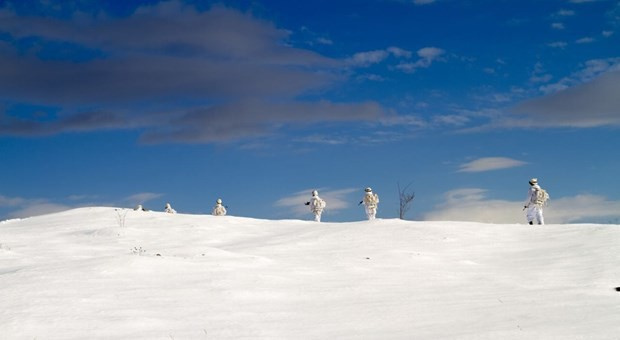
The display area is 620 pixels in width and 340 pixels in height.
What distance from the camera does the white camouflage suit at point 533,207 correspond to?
22.1 meters

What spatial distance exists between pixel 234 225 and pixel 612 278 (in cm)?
1145

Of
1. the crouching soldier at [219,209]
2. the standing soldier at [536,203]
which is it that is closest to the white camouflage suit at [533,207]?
the standing soldier at [536,203]

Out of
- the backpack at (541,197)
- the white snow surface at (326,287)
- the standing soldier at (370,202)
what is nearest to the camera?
the white snow surface at (326,287)

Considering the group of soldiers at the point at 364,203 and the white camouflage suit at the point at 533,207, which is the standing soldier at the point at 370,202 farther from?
the white camouflage suit at the point at 533,207

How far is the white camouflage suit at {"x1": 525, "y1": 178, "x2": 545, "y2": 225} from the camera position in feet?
72.4

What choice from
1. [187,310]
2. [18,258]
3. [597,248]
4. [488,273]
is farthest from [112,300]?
[597,248]

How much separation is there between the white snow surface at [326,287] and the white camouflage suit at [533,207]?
7.71m

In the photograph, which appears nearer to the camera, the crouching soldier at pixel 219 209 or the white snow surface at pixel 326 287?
the white snow surface at pixel 326 287

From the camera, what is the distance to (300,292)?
7.88m

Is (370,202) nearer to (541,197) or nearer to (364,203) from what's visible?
(364,203)

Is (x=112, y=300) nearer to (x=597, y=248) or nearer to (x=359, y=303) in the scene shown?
(x=359, y=303)

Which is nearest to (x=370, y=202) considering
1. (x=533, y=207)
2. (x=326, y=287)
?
(x=533, y=207)

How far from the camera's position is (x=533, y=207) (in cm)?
2216

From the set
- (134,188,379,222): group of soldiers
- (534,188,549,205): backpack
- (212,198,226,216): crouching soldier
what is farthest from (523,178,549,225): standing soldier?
(212,198,226,216): crouching soldier
